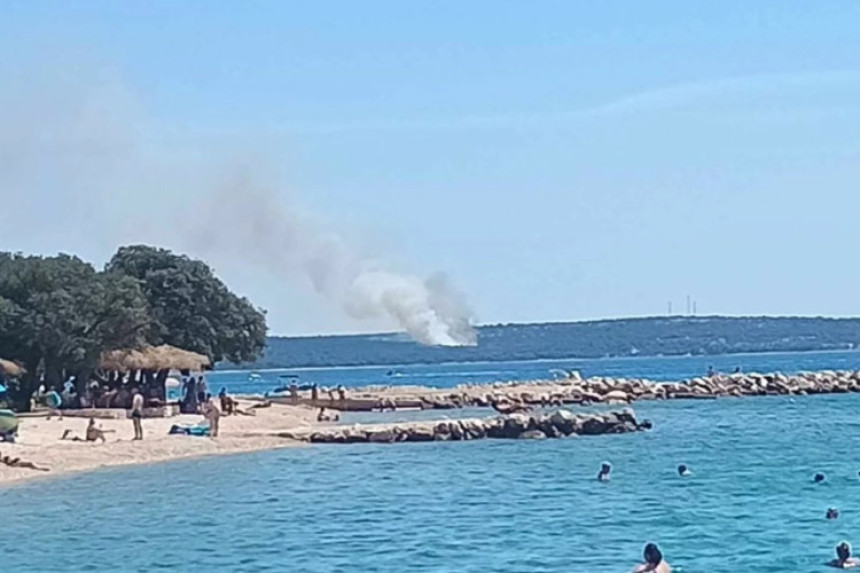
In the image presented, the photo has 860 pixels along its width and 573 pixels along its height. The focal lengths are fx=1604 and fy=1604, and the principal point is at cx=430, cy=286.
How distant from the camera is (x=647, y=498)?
115 feet

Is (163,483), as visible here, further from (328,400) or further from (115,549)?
(328,400)

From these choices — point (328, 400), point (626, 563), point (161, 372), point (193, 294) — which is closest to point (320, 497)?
point (626, 563)

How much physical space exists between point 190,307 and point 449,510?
39.0m

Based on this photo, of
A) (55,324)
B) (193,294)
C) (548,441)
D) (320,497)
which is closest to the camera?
(320,497)

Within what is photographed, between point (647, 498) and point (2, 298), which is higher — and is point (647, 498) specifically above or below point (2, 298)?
below

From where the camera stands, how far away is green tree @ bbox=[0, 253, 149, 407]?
5334 centimetres

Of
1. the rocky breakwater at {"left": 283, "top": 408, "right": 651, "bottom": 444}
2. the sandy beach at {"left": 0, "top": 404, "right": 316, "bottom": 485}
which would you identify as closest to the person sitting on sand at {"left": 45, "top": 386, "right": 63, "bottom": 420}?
the sandy beach at {"left": 0, "top": 404, "right": 316, "bottom": 485}

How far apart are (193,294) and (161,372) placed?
8.79 m

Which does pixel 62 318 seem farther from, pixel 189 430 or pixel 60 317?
pixel 189 430

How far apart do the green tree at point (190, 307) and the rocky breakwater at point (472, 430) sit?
18.4 m

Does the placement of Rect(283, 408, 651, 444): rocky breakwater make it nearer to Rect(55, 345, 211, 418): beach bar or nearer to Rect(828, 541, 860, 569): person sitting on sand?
Rect(55, 345, 211, 418): beach bar

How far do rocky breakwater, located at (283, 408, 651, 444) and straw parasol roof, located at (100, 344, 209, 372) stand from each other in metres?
9.03

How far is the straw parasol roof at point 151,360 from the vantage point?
57.0 m

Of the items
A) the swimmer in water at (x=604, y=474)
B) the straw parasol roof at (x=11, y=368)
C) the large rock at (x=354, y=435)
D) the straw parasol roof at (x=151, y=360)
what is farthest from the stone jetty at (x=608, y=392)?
the swimmer in water at (x=604, y=474)
